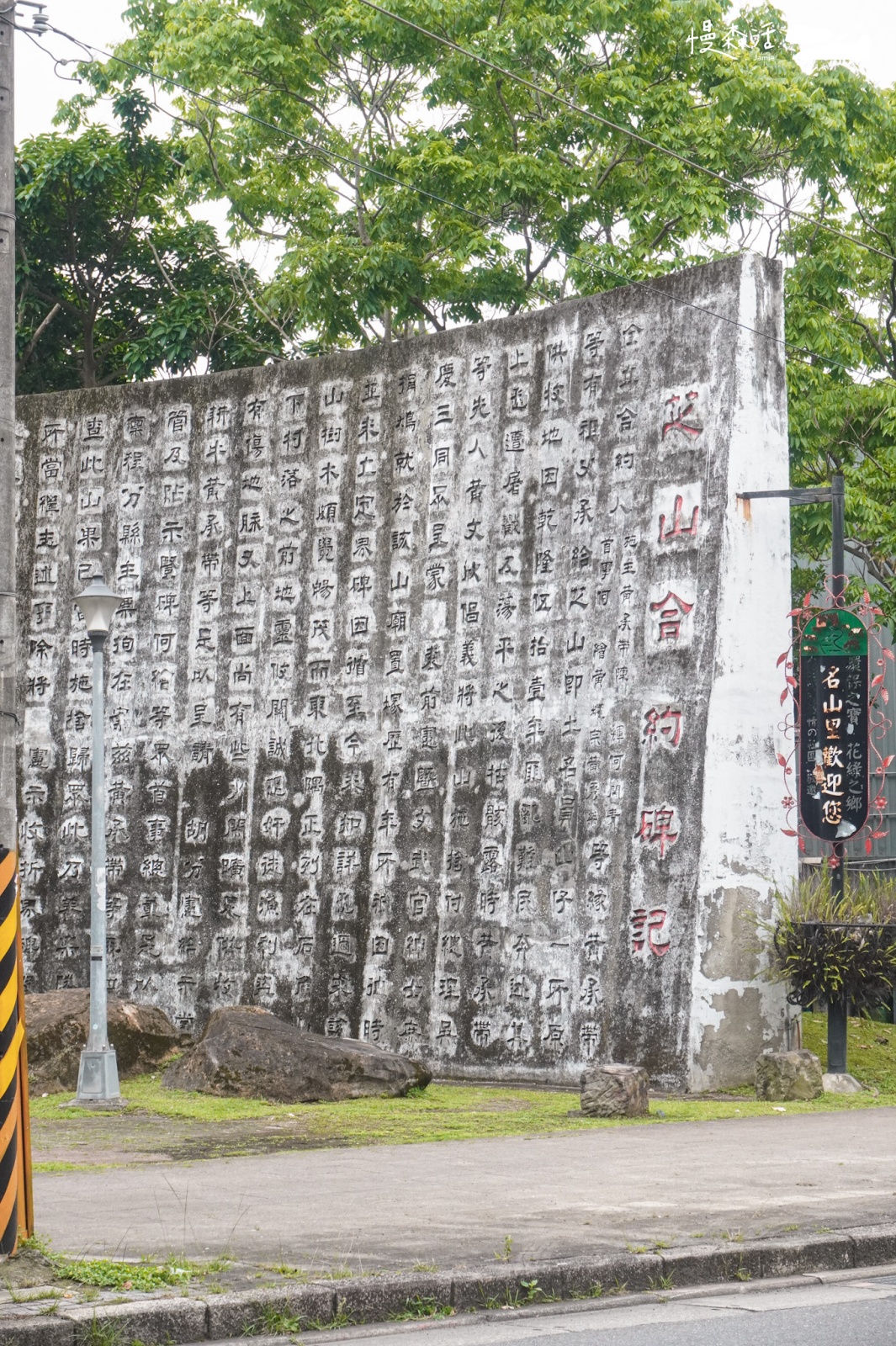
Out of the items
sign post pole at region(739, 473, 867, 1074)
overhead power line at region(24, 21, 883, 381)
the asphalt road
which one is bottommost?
the asphalt road

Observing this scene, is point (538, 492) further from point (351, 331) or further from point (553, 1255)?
point (553, 1255)

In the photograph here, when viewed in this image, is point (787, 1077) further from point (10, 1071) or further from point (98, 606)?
point (10, 1071)

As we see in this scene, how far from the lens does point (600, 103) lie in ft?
57.4

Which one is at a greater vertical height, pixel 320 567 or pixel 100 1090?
pixel 320 567

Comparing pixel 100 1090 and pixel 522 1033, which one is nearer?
pixel 100 1090

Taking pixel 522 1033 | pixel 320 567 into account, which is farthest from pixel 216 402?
pixel 522 1033

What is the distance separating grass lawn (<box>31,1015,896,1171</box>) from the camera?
987 centimetres

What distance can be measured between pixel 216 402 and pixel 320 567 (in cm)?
213

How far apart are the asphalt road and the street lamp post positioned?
6.47 metres

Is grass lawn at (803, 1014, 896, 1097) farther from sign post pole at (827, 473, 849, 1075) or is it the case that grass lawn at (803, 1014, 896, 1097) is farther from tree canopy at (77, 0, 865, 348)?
tree canopy at (77, 0, 865, 348)

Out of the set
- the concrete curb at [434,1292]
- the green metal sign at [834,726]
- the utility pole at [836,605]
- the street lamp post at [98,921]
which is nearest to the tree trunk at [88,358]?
the street lamp post at [98,921]

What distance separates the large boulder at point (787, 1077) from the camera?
1146 centimetres

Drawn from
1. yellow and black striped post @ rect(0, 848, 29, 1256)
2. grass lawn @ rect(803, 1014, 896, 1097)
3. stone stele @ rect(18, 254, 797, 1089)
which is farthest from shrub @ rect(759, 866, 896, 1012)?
yellow and black striped post @ rect(0, 848, 29, 1256)

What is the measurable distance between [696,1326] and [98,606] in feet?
26.6
